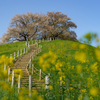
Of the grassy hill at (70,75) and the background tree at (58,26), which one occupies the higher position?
the background tree at (58,26)

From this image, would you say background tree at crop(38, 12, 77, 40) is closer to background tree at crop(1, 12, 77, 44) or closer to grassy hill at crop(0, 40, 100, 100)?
background tree at crop(1, 12, 77, 44)

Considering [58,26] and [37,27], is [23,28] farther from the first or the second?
[58,26]

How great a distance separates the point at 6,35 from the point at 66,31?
1707 cm

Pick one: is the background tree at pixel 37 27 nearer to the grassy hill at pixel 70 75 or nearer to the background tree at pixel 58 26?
the background tree at pixel 58 26

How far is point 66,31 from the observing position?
40.1 m

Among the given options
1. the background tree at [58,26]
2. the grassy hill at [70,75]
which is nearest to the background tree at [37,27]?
the background tree at [58,26]

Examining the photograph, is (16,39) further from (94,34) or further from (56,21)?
(94,34)

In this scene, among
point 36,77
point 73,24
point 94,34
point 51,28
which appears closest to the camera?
point 94,34

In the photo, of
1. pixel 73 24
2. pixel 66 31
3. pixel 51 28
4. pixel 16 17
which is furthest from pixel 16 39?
pixel 73 24

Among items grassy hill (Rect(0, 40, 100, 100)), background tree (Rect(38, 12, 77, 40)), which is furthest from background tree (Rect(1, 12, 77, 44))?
grassy hill (Rect(0, 40, 100, 100))

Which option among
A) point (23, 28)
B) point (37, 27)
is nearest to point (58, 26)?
point (37, 27)

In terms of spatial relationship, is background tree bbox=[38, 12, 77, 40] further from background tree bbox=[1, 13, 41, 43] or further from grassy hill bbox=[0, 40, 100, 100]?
grassy hill bbox=[0, 40, 100, 100]

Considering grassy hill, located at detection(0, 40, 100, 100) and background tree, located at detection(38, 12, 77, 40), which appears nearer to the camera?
grassy hill, located at detection(0, 40, 100, 100)

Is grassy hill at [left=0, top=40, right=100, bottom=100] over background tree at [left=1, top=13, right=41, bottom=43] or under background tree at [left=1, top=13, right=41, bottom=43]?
under
